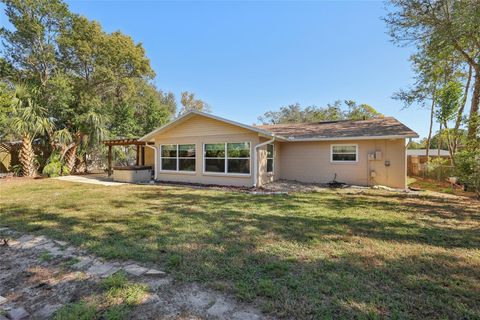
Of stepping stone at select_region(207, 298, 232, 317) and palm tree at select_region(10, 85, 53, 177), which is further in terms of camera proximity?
palm tree at select_region(10, 85, 53, 177)

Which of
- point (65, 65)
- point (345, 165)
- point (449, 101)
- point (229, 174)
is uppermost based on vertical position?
point (65, 65)

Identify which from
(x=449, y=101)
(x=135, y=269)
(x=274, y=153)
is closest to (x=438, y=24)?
(x=274, y=153)

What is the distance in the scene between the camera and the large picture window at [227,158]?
10.9m

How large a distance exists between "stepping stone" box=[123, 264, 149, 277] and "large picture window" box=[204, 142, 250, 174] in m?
7.69

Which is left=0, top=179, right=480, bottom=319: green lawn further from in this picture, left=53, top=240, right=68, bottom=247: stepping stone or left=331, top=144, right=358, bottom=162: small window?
left=331, top=144, right=358, bottom=162: small window

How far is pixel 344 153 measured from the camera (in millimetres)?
11586

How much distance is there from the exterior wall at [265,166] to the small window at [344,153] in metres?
2.69

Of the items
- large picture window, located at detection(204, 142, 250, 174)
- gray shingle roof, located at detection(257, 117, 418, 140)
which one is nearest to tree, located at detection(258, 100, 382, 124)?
gray shingle roof, located at detection(257, 117, 418, 140)

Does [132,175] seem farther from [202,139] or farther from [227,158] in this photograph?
[227,158]

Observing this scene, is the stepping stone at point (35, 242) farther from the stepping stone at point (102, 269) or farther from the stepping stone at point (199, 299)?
the stepping stone at point (199, 299)

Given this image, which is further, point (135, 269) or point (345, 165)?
point (345, 165)

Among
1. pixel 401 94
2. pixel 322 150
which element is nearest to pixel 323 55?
pixel 401 94

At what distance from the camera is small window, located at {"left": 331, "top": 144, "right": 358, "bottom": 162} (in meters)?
11.4

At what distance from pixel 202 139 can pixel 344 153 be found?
6.81 metres
